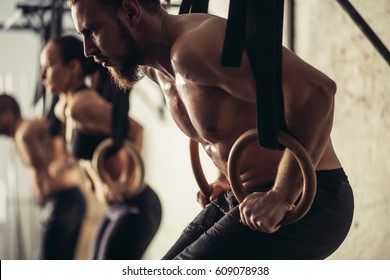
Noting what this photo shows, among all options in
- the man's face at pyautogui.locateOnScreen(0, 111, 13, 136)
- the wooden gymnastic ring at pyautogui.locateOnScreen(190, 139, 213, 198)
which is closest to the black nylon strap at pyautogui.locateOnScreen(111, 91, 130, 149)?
the wooden gymnastic ring at pyautogui.locateOnScreen(190, 139, 213, 198)

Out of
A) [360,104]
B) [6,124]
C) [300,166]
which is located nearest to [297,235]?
[300,166]

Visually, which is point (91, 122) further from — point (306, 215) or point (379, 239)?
point (306, 215)

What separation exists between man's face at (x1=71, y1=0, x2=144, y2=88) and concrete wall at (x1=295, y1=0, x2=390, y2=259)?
23.8 inches

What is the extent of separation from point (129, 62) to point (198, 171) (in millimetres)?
212

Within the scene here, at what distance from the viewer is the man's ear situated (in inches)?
37.9

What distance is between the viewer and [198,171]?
1099 mm

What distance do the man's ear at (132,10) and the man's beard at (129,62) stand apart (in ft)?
0.05

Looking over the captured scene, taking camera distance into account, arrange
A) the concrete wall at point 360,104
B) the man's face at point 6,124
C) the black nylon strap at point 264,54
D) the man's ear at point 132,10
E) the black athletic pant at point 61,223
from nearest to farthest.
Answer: the black nylon strap at point 264,54
the man's ear at point 132,10
the concrete wall at point 360,104
the black athletic pant at point 61,223
the man's face at point 6,124

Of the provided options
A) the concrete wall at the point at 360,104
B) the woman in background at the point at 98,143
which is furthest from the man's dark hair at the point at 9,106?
the concrete wall at the point at 360,104

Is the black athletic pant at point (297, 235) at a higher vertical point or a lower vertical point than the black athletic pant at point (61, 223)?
higher

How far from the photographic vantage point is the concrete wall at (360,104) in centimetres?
143

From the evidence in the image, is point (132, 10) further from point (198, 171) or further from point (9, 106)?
point (9, 106)

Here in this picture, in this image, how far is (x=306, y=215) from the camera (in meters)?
0.93

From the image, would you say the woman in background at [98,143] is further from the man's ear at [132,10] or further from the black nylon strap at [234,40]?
the black nylon strap at [234,40]
